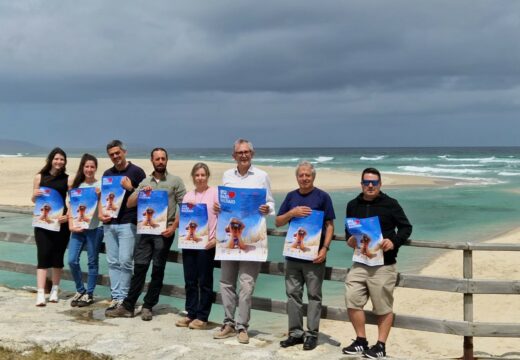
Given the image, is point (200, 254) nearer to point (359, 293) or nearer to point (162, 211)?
point (162, 211)

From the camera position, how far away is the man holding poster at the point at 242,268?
5.70 meters

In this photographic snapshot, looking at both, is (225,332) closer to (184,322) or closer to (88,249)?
(184,322)

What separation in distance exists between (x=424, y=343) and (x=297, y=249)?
11.5 feet

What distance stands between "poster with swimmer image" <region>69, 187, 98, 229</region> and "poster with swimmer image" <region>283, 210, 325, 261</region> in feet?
9.30

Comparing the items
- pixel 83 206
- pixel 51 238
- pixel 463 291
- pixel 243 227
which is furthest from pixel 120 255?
pixel 463 291

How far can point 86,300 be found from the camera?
7129 mm

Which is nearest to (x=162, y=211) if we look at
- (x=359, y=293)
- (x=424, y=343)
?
(x=359, y=293)

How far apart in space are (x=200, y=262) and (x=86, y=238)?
1.92 meters

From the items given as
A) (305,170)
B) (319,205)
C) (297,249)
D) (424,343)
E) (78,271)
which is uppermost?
(305,170)

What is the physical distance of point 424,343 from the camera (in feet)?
25.5

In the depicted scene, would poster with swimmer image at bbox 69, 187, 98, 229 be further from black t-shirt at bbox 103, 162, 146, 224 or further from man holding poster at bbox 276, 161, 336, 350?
man holding poster at bbox 276, 161, 336, 350

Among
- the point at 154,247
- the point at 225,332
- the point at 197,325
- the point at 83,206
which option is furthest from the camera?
the point at 83,206

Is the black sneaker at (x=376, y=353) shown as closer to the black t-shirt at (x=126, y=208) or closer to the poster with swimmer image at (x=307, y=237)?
the poster with swimmer image at (x=307, y=237)

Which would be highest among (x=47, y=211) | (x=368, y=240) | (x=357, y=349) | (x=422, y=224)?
(x=47, y=211)
